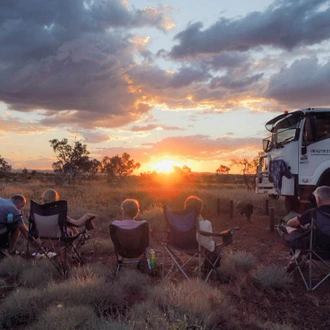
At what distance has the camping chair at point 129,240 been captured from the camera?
17.9 feet

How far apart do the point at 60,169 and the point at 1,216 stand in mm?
33860

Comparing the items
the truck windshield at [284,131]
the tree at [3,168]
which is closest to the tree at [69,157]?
the tree at [3,168]

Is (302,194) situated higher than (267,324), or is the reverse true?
(302,194)

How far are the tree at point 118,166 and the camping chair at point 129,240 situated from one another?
5149cm

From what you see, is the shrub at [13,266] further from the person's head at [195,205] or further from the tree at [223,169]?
the tree at [223,169]

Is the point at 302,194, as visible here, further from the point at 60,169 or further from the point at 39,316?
the point at 60,169

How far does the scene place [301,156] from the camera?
26.5 feet

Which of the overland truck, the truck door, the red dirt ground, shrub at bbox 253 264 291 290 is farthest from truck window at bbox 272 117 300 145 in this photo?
shrub at bbox 253 264 291 290

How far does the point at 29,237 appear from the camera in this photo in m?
5.80

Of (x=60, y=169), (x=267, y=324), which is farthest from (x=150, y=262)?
(x=60, y=169)

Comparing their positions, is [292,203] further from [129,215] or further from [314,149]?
[129,215]

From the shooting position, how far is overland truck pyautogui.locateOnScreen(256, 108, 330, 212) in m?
7.82

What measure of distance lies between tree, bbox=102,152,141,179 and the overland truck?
1918 inches

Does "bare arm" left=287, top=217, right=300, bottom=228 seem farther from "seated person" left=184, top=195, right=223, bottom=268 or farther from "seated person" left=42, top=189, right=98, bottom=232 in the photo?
"seated person" left=42, top=189, right=98, bottom=232
